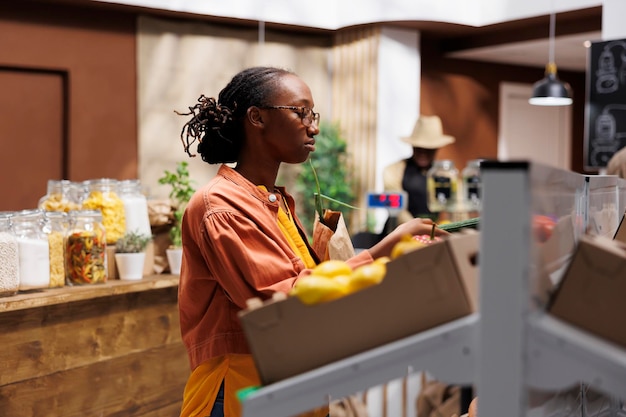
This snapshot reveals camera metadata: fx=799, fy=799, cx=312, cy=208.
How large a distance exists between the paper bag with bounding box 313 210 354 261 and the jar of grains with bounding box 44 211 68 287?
1.36 metres

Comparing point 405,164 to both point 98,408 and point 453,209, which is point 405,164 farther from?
point 98,408

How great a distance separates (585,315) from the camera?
3.18ft

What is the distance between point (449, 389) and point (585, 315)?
96 centimetres

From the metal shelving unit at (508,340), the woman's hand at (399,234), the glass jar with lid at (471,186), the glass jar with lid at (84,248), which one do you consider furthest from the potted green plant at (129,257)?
the glass jar with lid at (471,186)

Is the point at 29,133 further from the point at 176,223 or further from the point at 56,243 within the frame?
the point at 56,243

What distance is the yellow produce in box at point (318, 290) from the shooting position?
1.03 meters

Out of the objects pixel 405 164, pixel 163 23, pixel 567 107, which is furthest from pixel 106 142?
pixel 567 107

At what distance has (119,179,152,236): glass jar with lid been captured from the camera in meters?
3.29

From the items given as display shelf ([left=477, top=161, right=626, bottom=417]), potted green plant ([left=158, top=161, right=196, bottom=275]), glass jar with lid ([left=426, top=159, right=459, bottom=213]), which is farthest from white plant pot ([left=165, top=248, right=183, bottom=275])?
glass jar with lid ([left=426, top=159, right=459, bottom=213])

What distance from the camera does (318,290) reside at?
1.03 meters

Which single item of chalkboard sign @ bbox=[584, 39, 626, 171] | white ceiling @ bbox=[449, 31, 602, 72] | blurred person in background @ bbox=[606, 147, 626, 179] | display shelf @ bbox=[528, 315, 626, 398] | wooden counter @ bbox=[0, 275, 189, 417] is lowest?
wooden counter @ bbox=[0, 275, 189, 417]

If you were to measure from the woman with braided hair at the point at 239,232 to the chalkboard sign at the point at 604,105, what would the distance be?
5.05 metres

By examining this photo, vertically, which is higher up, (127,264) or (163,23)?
(163,23)

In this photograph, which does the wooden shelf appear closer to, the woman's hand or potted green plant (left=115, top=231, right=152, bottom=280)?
potted green plant (left=115, top=231, right=152, bottom=280)
